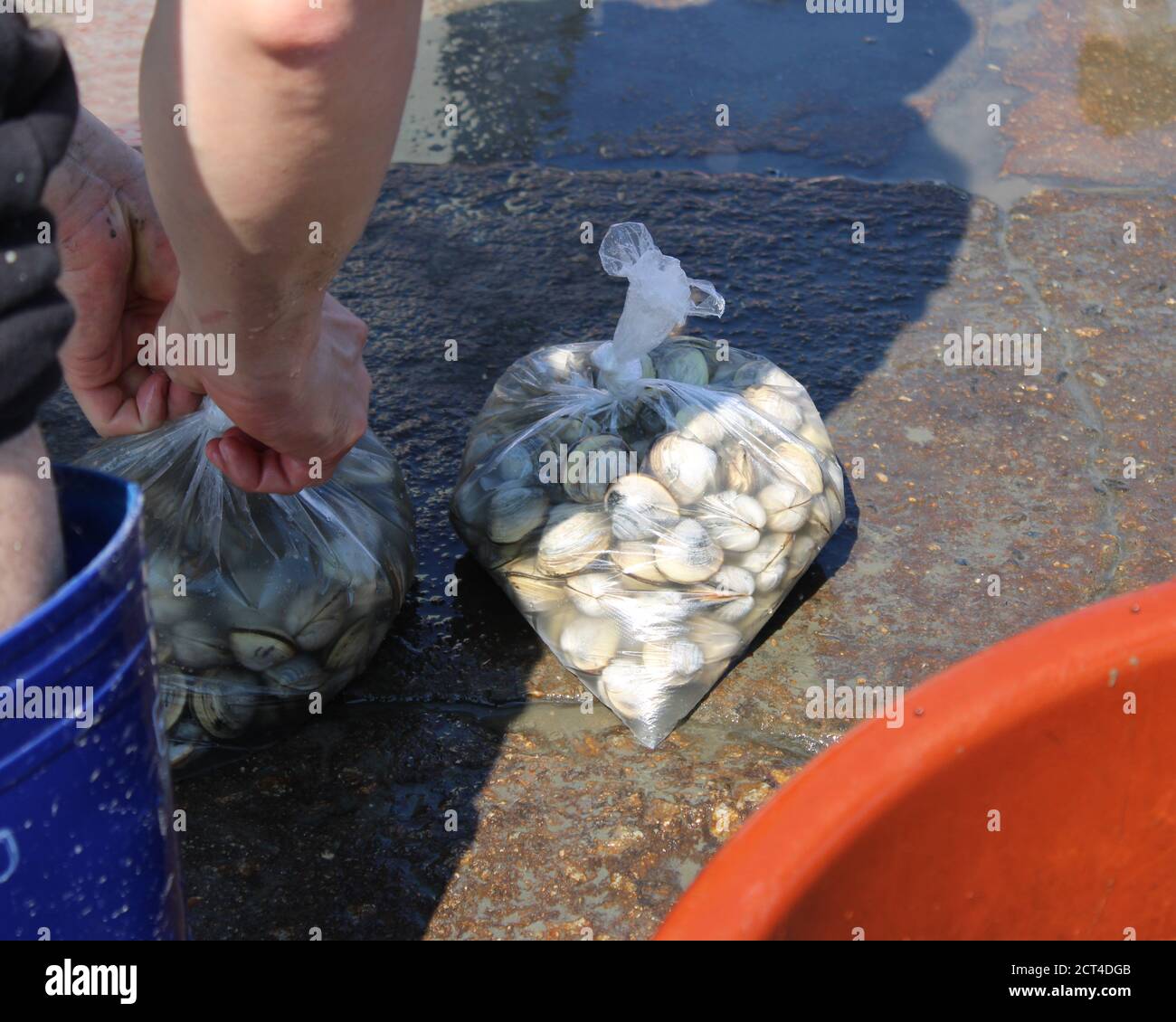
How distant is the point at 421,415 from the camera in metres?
2.42

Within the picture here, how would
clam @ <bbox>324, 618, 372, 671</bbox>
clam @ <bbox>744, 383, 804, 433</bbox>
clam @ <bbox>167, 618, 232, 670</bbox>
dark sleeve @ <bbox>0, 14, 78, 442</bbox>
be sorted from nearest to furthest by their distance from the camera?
dark sleeve @ <bbox>0, 14, 78, 442</bbox>, clam @ <bbox>167, 618, 232, 670</bbox>, clam @ <bbox>324, 618, 372, 671</bbox>, clam @ <bbox>744, 383, 804, 433</bbox>

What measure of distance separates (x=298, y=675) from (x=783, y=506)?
2.50ft

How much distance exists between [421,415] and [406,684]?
68cm

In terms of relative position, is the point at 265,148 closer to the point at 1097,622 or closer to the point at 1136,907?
the point at 1097,622

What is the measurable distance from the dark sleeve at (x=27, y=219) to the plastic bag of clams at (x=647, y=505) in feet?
3.34

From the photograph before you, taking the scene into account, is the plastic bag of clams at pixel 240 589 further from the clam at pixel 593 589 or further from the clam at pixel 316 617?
the clam at pixel 593 589

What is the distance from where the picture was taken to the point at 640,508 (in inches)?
72.4

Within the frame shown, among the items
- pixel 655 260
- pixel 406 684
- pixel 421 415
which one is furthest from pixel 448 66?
pixel 406 684

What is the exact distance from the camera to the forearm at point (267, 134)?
3.20ft

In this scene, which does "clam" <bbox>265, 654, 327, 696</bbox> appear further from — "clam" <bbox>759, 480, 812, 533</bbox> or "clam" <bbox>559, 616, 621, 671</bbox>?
"clam" <bbox>759, 480, 812, 533</bbox>

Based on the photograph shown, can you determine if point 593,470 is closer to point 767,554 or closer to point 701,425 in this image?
point 701,425

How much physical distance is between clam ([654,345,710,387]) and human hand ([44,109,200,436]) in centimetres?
79

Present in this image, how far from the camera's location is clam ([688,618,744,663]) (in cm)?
185

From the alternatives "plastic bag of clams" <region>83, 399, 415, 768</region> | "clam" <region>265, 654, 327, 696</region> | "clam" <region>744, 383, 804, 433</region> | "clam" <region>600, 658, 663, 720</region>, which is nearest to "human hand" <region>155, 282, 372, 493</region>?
"plastic bag of clams" <region>83, 399, 415, 768</region>
